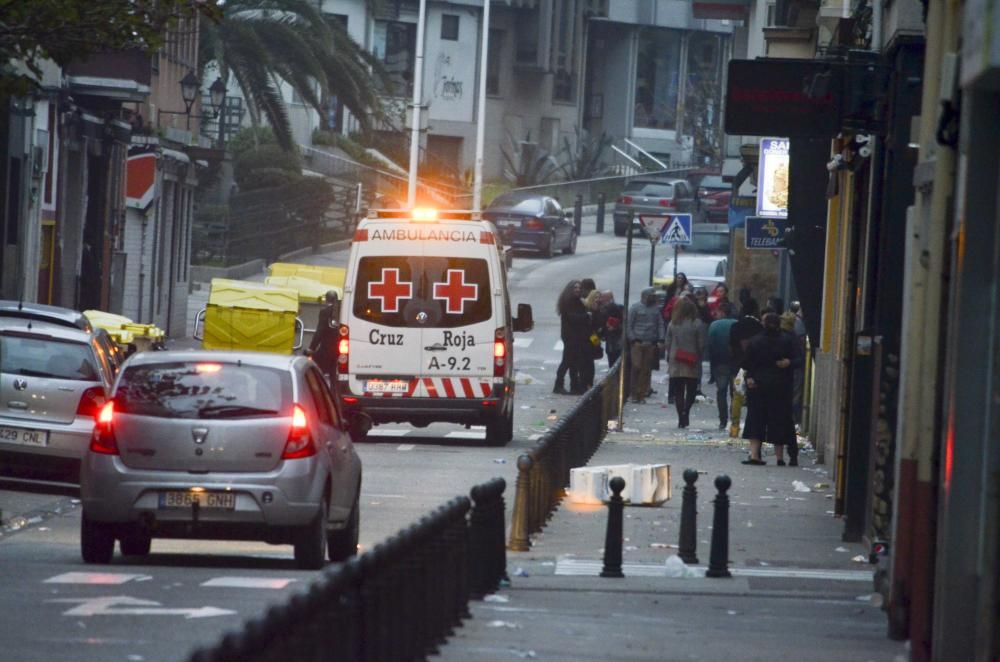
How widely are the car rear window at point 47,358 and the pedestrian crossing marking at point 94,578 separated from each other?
5.73 m

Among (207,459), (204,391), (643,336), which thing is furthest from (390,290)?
(207,459)

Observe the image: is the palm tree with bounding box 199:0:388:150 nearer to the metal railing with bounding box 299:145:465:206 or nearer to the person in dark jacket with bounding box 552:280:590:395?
the person in dark jacket with bounding box 552:280:590:395

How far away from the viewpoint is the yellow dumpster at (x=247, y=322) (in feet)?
110

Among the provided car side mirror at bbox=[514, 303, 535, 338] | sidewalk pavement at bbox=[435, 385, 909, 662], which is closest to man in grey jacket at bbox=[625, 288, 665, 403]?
car side mirror at bbox=[514, 303, 535, 338]

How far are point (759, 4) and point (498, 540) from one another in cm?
3709

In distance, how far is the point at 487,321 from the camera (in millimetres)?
25156

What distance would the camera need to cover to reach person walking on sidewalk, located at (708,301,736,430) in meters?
29.9

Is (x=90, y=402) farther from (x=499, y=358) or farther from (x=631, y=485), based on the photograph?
(x=499, y=358)

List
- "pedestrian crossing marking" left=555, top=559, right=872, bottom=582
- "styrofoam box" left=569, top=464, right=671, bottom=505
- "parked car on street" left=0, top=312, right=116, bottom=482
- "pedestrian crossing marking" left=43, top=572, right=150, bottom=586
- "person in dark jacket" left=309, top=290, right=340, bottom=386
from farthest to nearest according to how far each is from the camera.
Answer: "person in dark jacket" left=309, top=290, right=340, bottom=386, "styrofoam box" left=569, top=464, right=671, bottom=505, "parked car on street" left=0, top=312, right=116, bottom=482, "pedestrian crossing marking" left=555, top=559, right=872, bottom=582, "pedestrian crossing marking" left=43, top=572, right=150, bottom=586

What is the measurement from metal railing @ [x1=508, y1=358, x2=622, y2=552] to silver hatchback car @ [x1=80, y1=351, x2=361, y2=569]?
8.67 ft

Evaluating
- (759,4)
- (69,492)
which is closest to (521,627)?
(69,492)

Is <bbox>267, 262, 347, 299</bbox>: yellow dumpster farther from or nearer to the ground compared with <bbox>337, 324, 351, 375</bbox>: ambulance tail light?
farther from the ground

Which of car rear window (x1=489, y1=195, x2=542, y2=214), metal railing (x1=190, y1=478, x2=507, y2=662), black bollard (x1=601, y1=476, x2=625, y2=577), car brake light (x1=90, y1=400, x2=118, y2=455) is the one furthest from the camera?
car rear window (x1=489, y1=195, x2=542, y2=214)

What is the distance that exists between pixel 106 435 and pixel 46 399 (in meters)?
5.14
